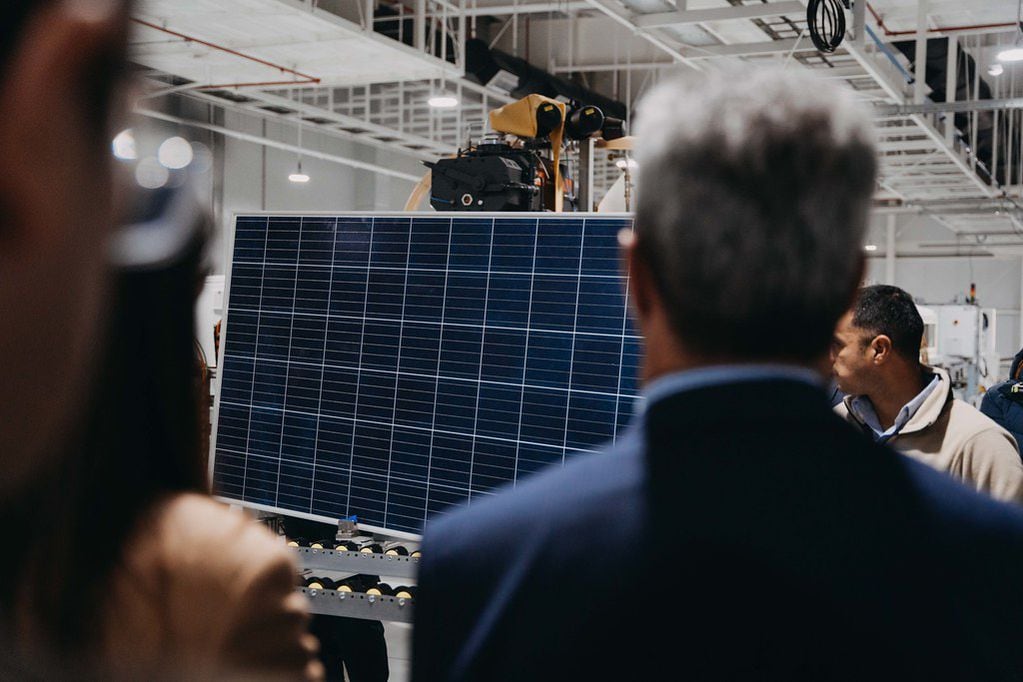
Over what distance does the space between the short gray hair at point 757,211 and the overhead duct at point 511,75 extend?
1221 centimetres

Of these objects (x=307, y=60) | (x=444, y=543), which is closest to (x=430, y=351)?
(x=444, y=543)

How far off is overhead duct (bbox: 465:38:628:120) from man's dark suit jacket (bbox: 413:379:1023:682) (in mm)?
12303

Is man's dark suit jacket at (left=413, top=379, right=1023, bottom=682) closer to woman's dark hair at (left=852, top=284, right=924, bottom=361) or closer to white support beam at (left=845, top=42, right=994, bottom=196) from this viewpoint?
woman's dark hair at (left=852, top=284, right=924, bottom=361)

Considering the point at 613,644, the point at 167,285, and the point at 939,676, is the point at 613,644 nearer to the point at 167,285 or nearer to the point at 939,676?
the point at 939,676

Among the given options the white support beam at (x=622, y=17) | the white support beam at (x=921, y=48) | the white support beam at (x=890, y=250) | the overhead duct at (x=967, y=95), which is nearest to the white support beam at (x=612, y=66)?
the overhead duct at (x=967, y=95)

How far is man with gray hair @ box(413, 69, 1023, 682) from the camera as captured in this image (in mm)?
953

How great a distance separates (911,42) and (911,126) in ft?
10.9

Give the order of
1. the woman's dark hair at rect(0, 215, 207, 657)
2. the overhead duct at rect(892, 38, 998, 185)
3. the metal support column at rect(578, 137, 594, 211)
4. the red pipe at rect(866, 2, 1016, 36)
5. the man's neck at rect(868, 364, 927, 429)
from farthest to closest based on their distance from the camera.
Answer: the overhead duct at rect(892, 38, 998, 185)
the red pipe at rect(866, 2, 1016, 36)
the metal support column at rect(578, 137, 594, 211)
the man's neck at rect(868, 364, 927, 429)
the woman's dark hair at rect(0, 215, 207, 657)

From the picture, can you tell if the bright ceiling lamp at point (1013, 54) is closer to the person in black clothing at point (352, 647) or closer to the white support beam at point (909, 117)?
the white support beam at point (909, 117)

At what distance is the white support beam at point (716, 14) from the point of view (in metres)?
7.93

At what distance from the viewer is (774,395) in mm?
993

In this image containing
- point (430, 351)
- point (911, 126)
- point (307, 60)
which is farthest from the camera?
point (911, 126)

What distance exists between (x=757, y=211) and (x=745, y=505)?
0.93 ft

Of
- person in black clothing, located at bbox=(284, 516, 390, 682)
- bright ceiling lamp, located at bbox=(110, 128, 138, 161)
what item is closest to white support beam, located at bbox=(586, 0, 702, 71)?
person in black clothing, located at bbox=(284, 516, 390, 682)
